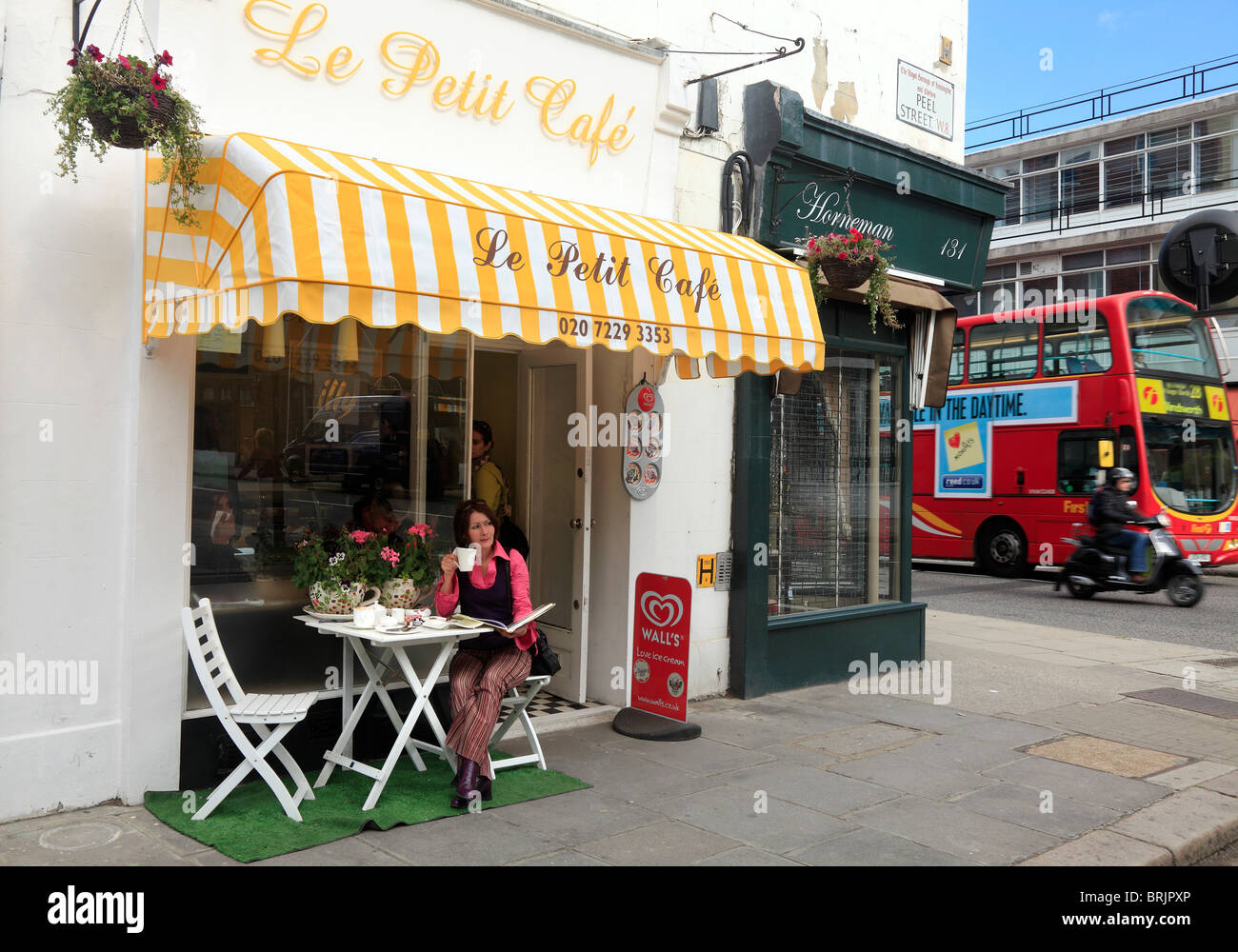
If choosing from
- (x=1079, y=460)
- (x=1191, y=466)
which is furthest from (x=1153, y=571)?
(x=1191, y=466)

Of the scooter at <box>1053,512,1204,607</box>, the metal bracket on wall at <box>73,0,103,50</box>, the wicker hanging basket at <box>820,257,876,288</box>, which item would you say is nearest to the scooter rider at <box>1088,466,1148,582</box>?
the scooter at <box>1053,512,1204,607</box>

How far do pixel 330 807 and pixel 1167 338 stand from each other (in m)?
15.5

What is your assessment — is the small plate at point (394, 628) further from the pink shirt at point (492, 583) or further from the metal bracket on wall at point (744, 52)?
the metal bracket on wall at point (744, 52)

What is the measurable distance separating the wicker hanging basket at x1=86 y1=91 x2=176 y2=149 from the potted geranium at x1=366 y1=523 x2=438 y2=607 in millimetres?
2442

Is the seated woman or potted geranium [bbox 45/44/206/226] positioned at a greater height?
potted geranium [bbox 45/44/206/226]

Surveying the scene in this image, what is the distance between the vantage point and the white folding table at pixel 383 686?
17.0ft

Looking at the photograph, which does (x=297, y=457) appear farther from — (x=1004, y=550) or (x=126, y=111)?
(x=1004, y=550)

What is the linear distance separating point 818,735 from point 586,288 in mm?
3506

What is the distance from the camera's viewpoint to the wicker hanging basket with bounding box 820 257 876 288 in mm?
7476

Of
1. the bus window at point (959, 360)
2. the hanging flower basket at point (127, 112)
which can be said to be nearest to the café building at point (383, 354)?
the hanging flower basket at point (127, 112)

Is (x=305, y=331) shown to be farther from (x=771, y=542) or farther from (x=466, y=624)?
(x=771, y=542)

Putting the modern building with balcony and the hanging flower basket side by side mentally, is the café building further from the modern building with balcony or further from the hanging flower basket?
the modern building with balcony

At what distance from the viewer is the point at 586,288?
5.47 metres

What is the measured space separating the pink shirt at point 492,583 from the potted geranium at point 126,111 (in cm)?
236
